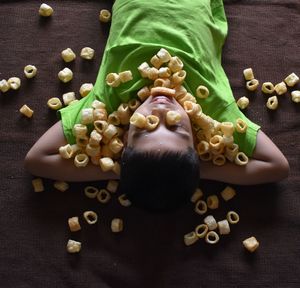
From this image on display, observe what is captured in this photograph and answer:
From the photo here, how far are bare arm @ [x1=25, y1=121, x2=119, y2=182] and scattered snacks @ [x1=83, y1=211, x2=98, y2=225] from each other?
0.08 metres

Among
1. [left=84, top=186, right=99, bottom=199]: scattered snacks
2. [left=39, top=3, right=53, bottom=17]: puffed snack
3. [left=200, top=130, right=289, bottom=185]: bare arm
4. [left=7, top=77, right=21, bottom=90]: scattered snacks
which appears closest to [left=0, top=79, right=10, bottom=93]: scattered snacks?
[left=7, top=77, right=21, bottom=90]: scattered snacks

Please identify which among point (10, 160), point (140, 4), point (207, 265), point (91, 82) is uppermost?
point (140, 4)

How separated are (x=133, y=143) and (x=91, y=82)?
13.9 inches

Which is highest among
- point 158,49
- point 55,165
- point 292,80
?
point 158,49

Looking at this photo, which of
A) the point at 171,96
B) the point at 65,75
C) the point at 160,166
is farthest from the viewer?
the point at 65,75

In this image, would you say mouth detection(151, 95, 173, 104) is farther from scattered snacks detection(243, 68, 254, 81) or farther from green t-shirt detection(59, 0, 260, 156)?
scattered snacks detection(243, 68, 254, 81)

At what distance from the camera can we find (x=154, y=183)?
3.42ft

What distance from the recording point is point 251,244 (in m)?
1.22

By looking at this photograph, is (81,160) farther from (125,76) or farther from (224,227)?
(224,227)

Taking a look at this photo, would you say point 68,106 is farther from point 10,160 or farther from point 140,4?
point 140,4

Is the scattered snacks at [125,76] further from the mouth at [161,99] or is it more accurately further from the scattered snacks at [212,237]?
the scattered snacks at [212,237]

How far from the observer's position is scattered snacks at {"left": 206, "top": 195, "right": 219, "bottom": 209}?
1.25 m

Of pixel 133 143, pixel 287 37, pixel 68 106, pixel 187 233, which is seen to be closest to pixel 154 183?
pixel 133 143

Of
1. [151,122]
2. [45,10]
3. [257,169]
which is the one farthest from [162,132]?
[45,10]
